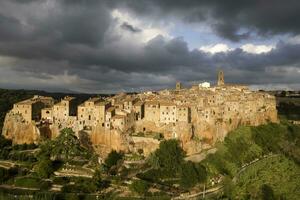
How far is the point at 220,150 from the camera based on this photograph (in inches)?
2281

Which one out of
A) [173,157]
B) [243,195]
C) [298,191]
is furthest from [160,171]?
[298,191]

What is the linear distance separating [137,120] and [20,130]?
16.6 m

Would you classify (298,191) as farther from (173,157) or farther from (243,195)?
(173,157)

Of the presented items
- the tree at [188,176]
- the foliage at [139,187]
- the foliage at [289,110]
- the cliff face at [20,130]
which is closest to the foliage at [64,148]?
the cliff face at [20,130]

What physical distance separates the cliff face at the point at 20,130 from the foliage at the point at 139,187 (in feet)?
59.7

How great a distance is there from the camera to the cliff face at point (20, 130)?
60656 millimetres

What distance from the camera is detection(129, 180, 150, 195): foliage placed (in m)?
47.9

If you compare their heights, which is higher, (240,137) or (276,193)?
(240,137)

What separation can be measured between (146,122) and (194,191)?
13.7 metres

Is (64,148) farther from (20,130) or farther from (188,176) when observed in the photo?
(188,176)

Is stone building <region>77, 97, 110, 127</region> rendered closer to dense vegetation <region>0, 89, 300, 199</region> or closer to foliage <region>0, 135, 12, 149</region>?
dense vegetation <region>0, 89, 300, 199</region>

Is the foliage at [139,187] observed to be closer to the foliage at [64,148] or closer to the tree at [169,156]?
the tree at [169,156]

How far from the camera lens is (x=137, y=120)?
60719 mm

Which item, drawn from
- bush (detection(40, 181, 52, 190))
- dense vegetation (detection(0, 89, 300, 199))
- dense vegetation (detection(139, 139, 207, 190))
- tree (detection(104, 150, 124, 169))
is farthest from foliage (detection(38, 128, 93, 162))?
dense vegetation (detection(139, 139, 207, 190))
